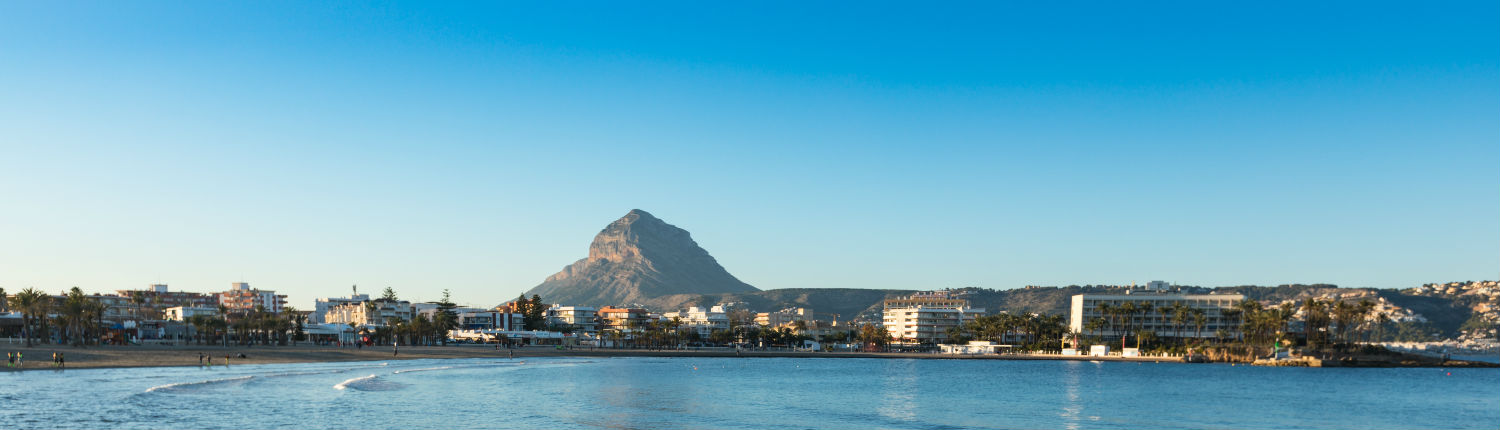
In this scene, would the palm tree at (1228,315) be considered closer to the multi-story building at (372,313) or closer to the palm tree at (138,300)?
the multi-story building at (372,313)

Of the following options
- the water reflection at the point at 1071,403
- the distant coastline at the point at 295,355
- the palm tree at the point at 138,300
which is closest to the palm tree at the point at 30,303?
the distant coastline at the point at 295,355

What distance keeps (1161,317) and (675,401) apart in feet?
472

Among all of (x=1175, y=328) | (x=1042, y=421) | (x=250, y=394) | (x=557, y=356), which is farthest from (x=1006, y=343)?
(x=250, y=394)

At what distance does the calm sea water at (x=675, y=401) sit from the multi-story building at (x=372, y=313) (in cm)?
9121

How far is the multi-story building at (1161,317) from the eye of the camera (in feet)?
580

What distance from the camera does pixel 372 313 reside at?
573ft

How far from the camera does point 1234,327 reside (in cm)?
17712

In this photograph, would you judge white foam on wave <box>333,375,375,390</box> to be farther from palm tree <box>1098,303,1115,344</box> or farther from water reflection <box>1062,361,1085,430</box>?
palm tree <box>1098,303,1115,344</box>

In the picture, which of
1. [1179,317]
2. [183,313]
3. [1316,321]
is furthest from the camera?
[1179,317]

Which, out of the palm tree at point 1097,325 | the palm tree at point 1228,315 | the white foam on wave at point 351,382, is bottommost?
the palm tree at point 1097,325

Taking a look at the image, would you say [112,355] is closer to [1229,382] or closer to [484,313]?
[1229,382]

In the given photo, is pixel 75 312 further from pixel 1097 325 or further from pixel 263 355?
pixel 1097 325

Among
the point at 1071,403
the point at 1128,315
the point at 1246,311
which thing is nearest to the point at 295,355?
the point at 1071,403

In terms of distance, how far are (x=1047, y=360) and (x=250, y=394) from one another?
11961 cm
